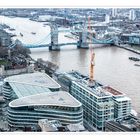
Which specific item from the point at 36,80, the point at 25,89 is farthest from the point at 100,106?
the point at 36,80

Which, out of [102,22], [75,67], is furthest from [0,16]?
[75,67]

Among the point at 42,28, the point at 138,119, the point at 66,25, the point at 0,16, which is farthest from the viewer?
the point at 0,16

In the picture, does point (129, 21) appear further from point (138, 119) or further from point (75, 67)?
point (138, 119)

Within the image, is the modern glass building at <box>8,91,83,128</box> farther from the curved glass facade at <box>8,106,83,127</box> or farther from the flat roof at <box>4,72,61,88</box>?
the flat roof at <box>4,72,61,88</box>

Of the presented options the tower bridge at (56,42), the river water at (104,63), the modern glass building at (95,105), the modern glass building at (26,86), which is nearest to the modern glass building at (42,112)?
the modern glass building at (95,105)

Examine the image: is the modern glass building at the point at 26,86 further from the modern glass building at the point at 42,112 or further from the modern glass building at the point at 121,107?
the modern glass building at the point at 121,107

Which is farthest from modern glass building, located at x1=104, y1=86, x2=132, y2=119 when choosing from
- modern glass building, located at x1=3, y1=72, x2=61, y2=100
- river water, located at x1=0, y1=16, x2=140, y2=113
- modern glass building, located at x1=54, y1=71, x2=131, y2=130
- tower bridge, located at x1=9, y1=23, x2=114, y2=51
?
tower bridge, located at x1=9, y1=23, x2=114, y2=51

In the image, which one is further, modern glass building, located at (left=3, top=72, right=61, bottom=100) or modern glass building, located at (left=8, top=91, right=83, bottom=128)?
modern glass building, located at (left=3, top=72, right=61, bottom=100)
